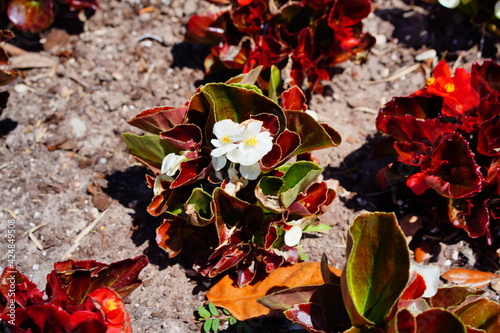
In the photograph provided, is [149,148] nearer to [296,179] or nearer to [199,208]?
[199,208]

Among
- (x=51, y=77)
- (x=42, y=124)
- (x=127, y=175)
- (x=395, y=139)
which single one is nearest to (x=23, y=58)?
(x=51, y=77)

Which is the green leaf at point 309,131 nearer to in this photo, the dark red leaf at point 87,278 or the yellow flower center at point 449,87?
the yellow flower center at point 449,87

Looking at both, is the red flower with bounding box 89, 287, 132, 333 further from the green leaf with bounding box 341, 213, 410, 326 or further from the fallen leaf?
the fallen leaf

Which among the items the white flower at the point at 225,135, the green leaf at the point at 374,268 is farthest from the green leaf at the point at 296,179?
the green leaf at the point at 374,268

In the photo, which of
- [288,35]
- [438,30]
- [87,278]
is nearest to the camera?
[87,278]

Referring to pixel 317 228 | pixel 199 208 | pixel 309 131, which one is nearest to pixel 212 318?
pixel 199 208
